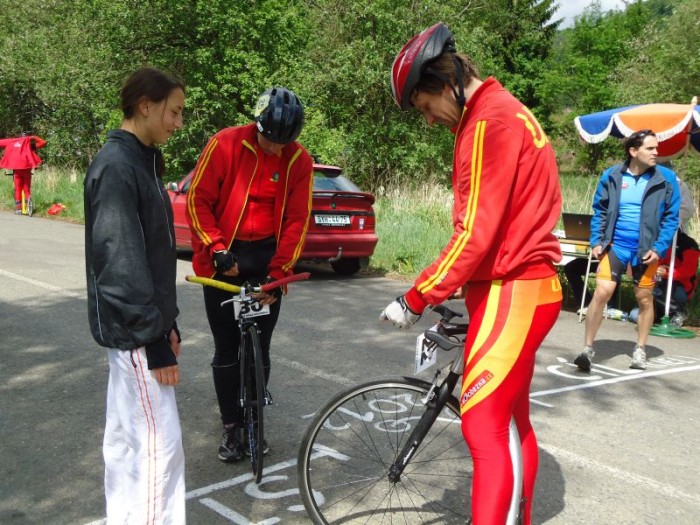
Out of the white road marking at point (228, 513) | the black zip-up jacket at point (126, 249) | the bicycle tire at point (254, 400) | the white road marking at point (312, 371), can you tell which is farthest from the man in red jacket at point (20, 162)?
the black zip-up jacket at point (126, 249)

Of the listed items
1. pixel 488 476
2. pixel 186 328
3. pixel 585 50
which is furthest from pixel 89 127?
pixel 585 50

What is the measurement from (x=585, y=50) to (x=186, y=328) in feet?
181

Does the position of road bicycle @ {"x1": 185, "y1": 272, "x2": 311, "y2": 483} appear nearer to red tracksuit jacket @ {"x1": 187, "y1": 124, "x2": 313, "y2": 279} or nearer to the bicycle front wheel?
red tracksuit jacket @ {"x1": 187, "y1": 124, "x2": 313, "y2": 279}

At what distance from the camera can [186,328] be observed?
713cm

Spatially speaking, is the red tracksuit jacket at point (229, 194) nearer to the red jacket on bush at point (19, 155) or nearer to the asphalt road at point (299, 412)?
the asphalt road at point (299, 412)

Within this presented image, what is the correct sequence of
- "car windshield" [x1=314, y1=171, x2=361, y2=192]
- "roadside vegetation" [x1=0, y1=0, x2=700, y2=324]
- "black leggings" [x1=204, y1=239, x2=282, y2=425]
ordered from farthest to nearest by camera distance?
1. "roadside vegetation" [x1=0, y1=0, x2=700, y2=324]
2. "car windshield" [x1=314, y1=171, x2=361, y2=192]
3. "black leggings" [x1=204, y1=239, x2=282, y2=425]

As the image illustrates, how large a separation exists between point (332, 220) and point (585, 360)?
17.4 feet

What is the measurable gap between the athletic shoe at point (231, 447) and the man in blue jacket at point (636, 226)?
11.0 ft

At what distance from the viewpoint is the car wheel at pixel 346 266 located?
11.3 meters

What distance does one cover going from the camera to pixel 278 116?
12.2 feet

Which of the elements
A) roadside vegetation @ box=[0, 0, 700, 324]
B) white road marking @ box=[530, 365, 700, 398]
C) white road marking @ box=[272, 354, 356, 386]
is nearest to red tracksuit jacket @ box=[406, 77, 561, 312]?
white road marking @ box=[272, 354, 356, 386]

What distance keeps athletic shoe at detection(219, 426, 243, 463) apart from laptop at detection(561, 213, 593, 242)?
6.26 metres

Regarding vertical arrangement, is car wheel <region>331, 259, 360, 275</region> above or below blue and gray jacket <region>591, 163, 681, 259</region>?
below

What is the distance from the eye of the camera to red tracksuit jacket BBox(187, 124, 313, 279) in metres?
3.95
